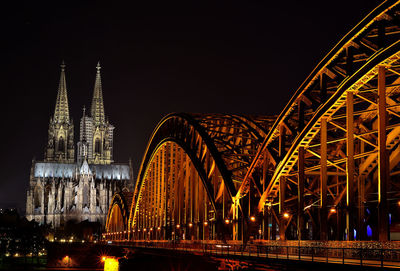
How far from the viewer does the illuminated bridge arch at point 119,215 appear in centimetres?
15312

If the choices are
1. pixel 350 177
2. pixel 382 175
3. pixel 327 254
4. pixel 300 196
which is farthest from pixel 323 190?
pixel 327 254

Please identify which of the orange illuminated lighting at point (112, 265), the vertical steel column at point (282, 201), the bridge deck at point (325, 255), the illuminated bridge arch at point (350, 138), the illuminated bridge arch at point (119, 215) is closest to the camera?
the bridge deck at point (325, 255)

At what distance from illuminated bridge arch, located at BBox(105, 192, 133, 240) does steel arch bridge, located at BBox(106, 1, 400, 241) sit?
192 feet

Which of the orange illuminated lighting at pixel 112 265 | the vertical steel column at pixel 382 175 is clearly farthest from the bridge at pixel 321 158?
A: the orange illuminated lighting at pixel 112 265

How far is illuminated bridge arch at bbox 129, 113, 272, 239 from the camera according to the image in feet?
217

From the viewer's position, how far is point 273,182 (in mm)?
50281

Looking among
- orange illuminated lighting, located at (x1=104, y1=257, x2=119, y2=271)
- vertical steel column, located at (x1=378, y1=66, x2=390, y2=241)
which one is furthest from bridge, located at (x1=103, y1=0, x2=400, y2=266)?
orange illuminated lighting, located at (x1=104, y1=257, x2=119, y2=271)

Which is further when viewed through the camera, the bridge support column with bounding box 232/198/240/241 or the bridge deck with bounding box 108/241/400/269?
the bridge support column with bounding box 232/198/240/241

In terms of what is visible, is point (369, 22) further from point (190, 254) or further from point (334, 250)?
point (190, 254)

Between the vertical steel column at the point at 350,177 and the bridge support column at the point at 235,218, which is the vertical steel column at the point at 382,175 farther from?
the bridge support column at the point at 235,218

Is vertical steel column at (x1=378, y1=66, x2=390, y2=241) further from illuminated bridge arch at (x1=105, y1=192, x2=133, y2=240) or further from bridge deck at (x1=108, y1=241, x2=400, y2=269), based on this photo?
illuminated bridge arch at (x1=105, y1=192, x2=133, y2=240)

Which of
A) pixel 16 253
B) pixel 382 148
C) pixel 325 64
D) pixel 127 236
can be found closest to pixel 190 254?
pixel 325 64

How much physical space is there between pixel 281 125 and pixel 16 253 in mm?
112725

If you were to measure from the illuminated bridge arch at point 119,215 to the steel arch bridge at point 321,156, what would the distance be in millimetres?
58452
